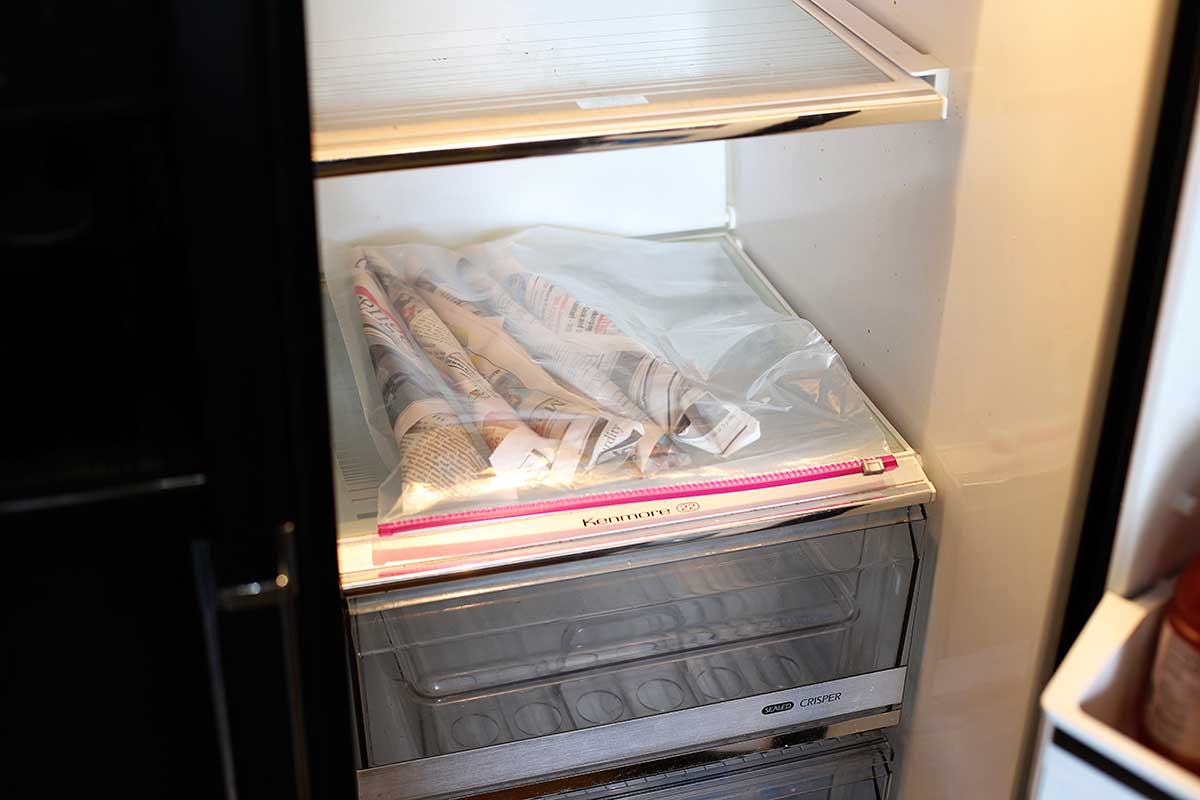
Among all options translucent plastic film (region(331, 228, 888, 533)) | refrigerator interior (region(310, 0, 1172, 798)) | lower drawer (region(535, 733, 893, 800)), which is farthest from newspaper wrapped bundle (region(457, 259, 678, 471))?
lower drawer (region(535, 733, 893, 800))

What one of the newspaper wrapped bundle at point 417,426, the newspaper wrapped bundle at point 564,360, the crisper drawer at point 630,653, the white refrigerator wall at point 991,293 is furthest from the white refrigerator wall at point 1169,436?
the newspaper wrapped bundle at point 417,426

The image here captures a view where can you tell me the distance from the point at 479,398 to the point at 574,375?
91mm

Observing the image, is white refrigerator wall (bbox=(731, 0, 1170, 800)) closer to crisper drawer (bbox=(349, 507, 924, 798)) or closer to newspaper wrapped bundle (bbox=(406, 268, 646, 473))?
crisper drawer (bbox=(349, 507, 924, 798))

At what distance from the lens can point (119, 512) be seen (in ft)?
2.04

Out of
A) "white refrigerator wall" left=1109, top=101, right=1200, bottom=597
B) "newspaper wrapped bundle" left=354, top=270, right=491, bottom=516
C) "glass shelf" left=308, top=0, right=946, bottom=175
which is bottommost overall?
"newspaper wrapped bundle" left=354, top=270, right=491, bottom=516

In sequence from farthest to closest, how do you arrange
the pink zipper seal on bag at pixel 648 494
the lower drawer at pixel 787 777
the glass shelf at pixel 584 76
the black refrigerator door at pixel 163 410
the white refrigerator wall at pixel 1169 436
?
the lower drawer at pixel 787 777 → the pink zipper seal on bag at pixel 648 494 → the glass shelf at pixel 584 76 → the white refrigerator wall at pixel 1169 436 → the black refrigerator door at pixel 163 410

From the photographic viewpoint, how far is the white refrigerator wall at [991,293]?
0.78 m

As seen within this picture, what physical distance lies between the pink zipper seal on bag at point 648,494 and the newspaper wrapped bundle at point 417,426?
0.06 feet

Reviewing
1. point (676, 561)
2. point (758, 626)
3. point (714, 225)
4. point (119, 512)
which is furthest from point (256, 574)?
point (714, 225)

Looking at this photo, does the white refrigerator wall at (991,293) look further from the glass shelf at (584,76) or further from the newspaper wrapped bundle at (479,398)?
the newspaper wrapped bundle at (479,398)

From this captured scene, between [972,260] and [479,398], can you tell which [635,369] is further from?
[972,260]

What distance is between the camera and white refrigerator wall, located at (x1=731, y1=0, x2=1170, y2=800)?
2.55 feet

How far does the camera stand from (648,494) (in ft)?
3.33

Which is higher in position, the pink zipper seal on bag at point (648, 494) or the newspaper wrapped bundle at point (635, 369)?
the newspaper wrapped bundle at point (635, 369)
